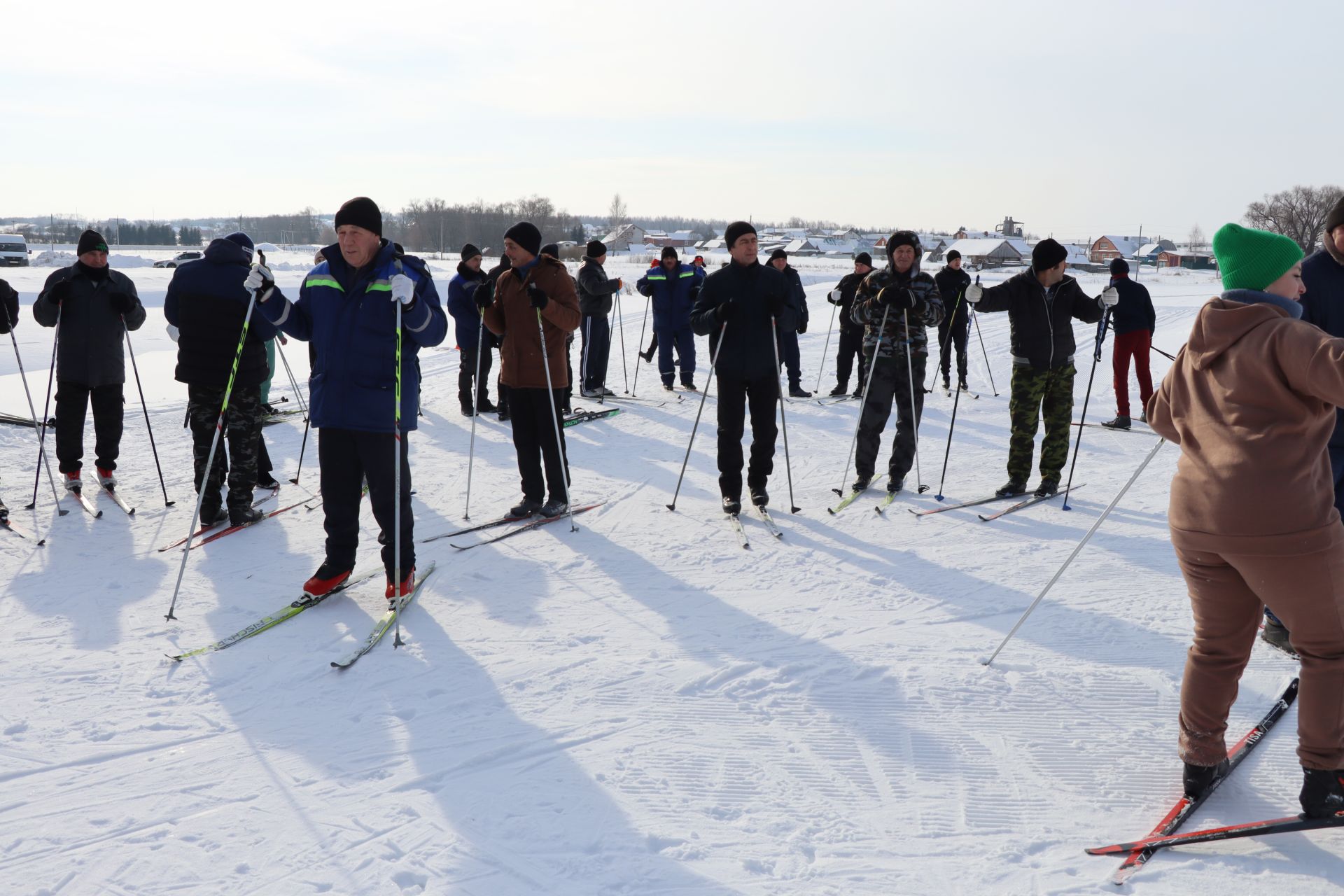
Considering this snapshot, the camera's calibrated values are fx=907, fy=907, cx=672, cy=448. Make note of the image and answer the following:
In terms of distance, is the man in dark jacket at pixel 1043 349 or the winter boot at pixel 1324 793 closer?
the winter boot at pixel 1324 793

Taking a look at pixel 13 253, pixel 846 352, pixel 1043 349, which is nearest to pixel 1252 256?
pixel 1043 349

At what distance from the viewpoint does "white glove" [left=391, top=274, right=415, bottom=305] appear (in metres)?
4.03

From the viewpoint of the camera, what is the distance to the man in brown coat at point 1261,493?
2.35m

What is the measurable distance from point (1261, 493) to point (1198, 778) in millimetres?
931

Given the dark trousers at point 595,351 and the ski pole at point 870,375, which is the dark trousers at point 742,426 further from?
the dark trousers at point 595,351

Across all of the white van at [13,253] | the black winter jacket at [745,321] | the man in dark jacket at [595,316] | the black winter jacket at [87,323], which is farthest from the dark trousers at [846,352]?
the white van at [13,253]

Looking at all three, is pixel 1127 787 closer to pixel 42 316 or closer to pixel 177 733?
pixel 177 733

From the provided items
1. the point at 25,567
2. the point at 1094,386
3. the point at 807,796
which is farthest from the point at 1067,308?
the point at 25,567

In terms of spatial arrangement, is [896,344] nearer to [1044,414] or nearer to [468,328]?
[1044,414]

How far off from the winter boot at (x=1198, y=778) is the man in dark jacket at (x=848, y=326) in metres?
6.83

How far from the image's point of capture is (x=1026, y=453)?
6352 millimetres

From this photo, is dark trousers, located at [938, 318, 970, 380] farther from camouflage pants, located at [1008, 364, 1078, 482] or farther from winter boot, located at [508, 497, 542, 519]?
winter boot, located at [508, 497, 542, 519]

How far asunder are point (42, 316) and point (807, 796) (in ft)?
18.5

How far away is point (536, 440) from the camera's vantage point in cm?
593
